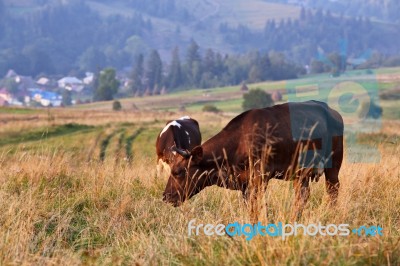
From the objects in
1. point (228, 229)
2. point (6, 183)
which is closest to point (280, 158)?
point (228, 229)

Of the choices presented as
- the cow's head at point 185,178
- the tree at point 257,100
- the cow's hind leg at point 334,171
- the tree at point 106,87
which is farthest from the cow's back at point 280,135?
the tree at point 106,87

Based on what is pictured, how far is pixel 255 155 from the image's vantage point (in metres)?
8.44

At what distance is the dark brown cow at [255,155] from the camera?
8477 millimetres

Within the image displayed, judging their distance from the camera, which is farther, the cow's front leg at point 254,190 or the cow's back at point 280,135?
the cow's back at point 280,135

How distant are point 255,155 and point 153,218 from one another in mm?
1455

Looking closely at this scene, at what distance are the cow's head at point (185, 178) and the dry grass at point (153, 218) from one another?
0.14 m

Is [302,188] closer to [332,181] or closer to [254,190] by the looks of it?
[332,181]

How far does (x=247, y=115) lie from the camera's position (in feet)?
28.8

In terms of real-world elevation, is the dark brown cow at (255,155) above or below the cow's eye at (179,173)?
above

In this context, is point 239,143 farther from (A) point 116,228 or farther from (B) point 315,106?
(A) point 116,228

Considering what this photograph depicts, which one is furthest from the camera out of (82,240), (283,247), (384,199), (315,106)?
(315,106)

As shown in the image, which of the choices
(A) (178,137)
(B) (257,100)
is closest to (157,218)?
(A) (178,137)

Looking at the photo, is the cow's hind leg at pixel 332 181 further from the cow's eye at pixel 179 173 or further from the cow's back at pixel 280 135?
the cow's eye at pixel 179 173

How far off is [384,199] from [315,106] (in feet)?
4.96
